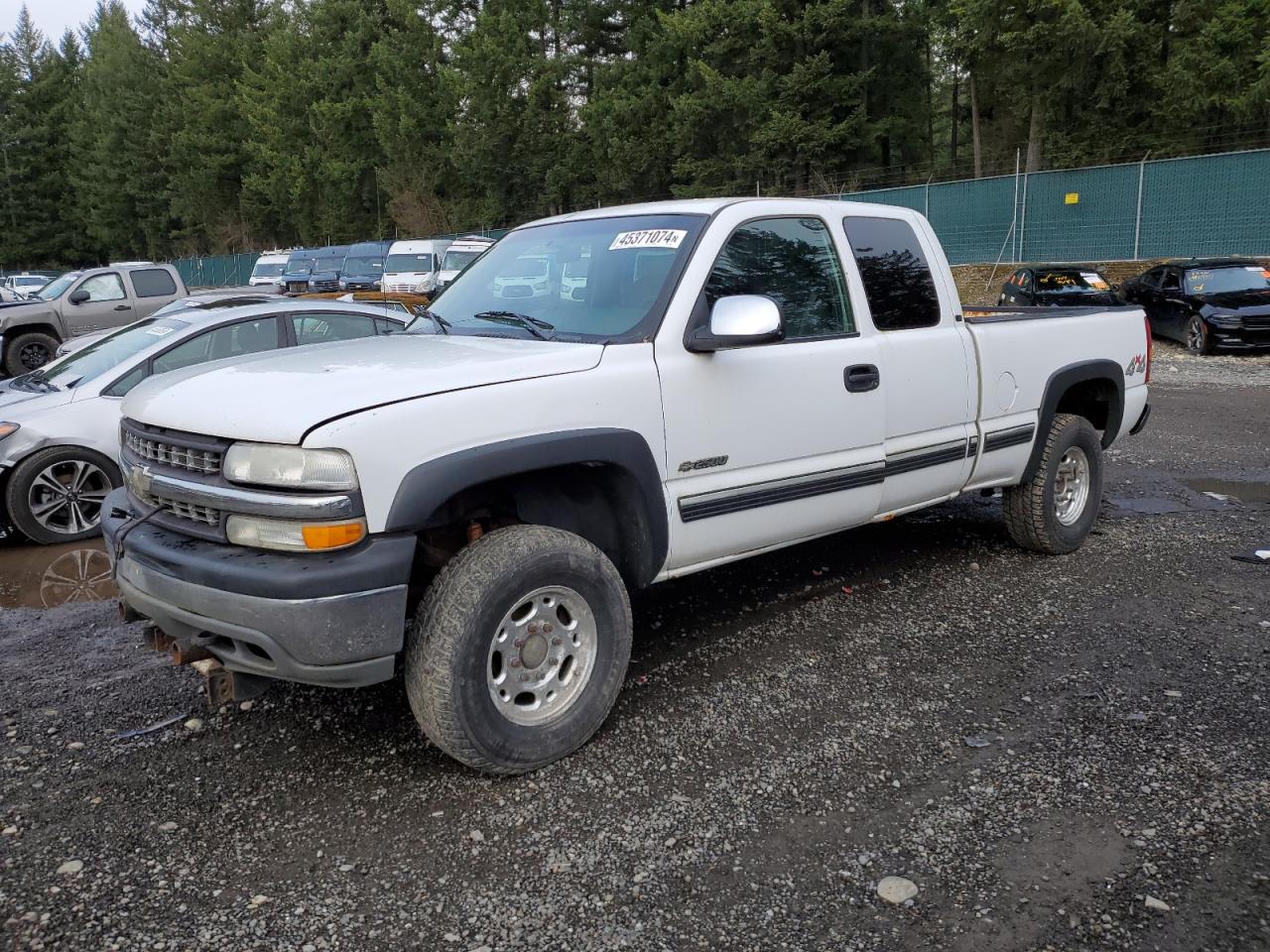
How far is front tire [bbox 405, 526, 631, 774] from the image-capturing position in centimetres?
325

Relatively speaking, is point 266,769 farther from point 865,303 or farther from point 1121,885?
point 865,303

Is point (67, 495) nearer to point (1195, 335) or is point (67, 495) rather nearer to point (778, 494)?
point (778, 494)

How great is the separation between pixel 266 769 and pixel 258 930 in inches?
37.7

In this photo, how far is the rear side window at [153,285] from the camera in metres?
16.5

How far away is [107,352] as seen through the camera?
771cm

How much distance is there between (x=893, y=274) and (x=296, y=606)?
328 cm

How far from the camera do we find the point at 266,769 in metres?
3.61

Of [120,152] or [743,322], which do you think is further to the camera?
[120,152]

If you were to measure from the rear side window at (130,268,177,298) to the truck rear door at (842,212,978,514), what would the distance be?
14.7 metres

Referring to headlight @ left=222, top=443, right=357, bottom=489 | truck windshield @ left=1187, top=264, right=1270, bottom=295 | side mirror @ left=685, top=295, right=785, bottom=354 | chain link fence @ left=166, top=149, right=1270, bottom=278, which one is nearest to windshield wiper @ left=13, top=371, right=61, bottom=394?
headlight @ left=222, top=443, right=357, bottom=489

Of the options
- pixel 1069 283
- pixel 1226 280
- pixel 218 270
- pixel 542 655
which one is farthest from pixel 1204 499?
pixel 218 270

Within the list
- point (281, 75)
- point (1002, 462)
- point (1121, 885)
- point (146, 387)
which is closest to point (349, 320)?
point (146, 387)

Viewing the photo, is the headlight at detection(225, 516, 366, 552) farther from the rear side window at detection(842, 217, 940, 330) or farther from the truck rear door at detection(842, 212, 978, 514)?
the rear side window at detection(842, 217, 940, 330)

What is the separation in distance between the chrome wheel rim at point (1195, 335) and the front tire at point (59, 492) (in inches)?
646
